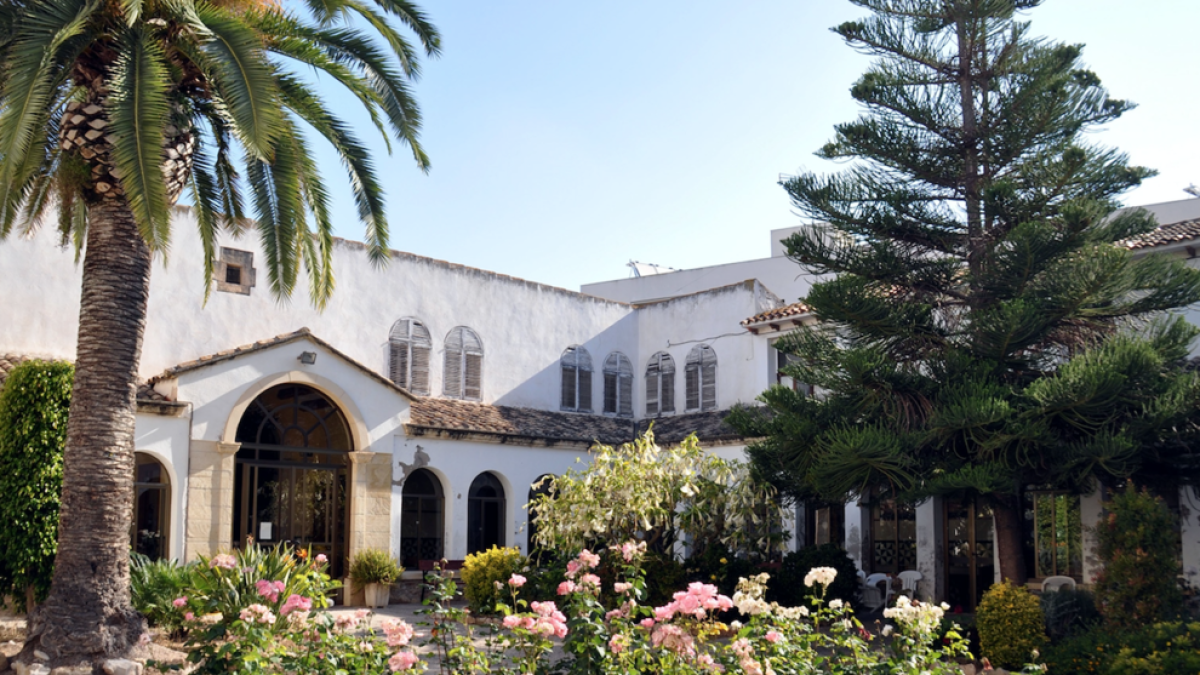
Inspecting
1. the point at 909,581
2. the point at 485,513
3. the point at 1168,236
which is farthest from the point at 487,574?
the point at 1168,236

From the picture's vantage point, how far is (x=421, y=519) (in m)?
20.0

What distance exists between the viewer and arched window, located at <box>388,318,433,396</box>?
20.9m

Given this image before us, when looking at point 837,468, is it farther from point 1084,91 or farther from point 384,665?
point 384,665

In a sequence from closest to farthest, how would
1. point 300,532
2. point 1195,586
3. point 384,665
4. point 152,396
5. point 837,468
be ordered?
point 384,665, point 837,468, point 1195,586, point 152,396, point 300,532

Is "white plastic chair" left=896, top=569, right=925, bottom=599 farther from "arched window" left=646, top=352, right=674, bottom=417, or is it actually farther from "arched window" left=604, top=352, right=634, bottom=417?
"arched window" left=604, top=352, right=634, bottom=417

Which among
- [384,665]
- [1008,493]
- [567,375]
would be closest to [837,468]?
[1008,493]

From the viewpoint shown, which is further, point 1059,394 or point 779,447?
point 779,447

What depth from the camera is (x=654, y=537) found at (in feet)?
48.0

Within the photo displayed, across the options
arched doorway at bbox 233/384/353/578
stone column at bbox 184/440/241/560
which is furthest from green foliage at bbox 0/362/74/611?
arched doorway at bbox 233/384/353/578

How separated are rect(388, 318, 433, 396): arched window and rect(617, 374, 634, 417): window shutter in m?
5.19

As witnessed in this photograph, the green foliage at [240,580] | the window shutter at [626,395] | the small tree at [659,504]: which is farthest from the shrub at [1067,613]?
the window shutter at [626,395]

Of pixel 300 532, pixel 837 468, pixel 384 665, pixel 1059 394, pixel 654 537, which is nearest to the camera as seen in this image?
pixel 384 665

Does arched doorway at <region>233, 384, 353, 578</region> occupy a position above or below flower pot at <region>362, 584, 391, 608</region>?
above

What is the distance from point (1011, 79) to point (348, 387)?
1147cm
